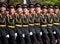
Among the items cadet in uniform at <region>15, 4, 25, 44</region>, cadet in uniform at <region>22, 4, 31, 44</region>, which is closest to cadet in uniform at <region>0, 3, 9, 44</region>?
cadet in uniform at <region>15, 4, 25, 44</region>

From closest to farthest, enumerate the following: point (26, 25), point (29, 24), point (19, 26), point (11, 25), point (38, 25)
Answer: point (11, 25) → point (19, 26) → point (26, 25) → point (29, 24) → point (38, 25)

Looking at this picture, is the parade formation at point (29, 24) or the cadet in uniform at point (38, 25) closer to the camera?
the parade formation at point (29, 24)

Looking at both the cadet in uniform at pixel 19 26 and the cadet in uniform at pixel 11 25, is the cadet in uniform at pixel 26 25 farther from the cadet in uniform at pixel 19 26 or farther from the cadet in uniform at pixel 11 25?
the cadet in uniform at pixel 11 25

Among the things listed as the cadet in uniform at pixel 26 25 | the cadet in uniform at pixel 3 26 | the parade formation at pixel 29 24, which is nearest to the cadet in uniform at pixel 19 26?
the parade formation at pixel 29 24

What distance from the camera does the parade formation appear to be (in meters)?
9.06

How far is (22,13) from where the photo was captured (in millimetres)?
9469

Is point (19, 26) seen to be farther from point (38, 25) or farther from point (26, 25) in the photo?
point (38, 25)

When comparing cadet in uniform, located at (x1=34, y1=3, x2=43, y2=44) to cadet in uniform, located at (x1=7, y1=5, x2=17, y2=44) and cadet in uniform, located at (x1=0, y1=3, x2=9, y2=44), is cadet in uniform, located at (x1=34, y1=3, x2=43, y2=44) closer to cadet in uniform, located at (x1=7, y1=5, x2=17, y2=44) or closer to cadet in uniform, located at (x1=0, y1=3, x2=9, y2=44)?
cadet in uniform, located at (x1=7, y1=5, x2=17, y2=44)

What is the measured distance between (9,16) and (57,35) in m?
1.88

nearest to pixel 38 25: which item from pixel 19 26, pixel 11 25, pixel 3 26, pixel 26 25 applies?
pixel 26 25

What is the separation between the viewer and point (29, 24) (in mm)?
9594

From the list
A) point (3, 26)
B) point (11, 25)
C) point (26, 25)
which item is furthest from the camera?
point (26, 25)

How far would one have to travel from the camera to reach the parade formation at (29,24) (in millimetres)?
9055

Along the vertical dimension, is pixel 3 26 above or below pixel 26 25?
above
